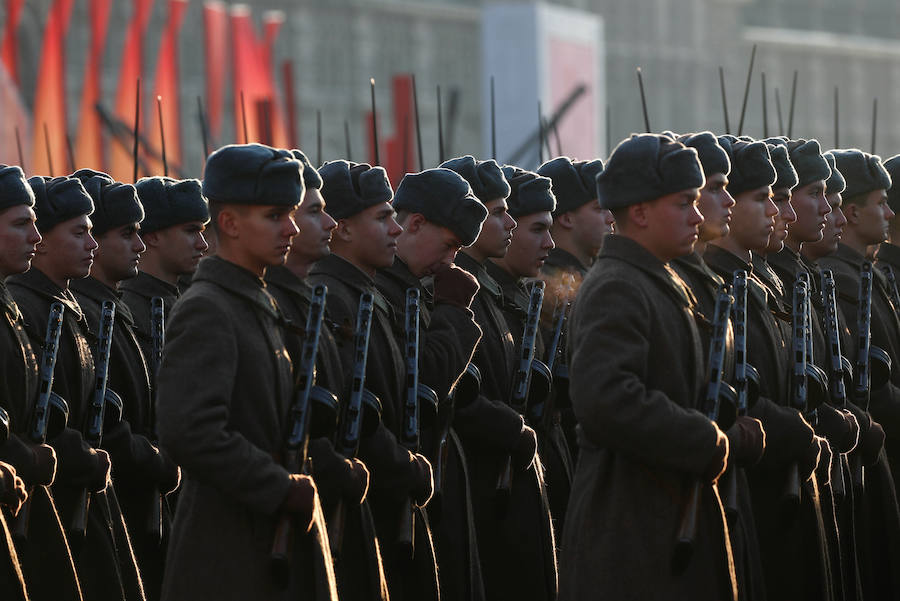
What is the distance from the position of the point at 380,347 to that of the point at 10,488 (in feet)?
3.55

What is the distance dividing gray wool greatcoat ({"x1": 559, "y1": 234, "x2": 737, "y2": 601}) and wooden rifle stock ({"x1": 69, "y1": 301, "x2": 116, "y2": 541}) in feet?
4.87

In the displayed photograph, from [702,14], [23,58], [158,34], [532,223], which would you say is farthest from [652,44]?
[532,223]

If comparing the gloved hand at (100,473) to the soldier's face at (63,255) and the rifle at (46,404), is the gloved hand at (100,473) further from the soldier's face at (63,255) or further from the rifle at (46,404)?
the soldier's face at (63,255)

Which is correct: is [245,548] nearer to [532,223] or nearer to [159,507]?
[159,507]

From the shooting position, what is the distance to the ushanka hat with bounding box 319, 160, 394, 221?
5719 mm

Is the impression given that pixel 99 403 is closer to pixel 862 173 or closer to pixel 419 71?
pixel 862 173

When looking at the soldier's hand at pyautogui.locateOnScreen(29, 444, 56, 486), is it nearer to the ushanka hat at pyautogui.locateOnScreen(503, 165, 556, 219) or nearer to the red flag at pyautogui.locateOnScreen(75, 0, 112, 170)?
the ushanka hat at pyautogui.locateOnScreen(503, 165, 556, 219)

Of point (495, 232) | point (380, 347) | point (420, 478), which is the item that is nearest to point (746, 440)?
point (420, 478)

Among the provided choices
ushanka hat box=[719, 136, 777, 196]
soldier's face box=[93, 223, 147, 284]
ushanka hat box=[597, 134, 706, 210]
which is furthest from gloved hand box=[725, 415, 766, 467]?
soldier's face box=[93, 223, 147, 284]

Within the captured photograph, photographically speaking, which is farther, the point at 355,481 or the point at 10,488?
the point at 10,488

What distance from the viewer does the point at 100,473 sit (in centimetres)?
538

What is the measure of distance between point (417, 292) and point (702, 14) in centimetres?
6438

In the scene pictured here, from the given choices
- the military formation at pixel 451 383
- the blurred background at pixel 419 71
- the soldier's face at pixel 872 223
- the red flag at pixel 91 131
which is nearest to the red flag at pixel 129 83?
the blurred background at pixel 419 71

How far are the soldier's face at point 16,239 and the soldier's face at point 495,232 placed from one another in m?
1.62
